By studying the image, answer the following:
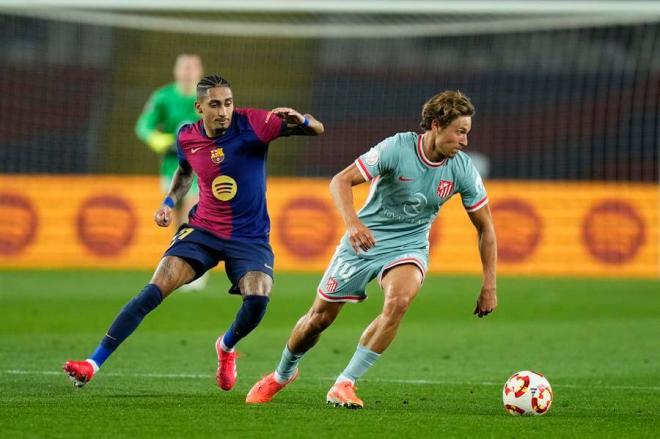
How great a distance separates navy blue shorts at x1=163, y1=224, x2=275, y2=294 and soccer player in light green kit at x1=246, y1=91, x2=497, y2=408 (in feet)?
1.90

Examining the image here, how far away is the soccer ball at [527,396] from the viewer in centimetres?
724

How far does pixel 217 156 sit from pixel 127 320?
1243 millimetres

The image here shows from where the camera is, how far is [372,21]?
2838 cm

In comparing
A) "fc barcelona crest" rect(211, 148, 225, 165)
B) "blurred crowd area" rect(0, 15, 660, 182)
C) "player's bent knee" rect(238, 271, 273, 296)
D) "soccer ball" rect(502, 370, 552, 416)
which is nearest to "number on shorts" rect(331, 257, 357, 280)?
"player's bent knee" rect(238, 271, 273, 296)

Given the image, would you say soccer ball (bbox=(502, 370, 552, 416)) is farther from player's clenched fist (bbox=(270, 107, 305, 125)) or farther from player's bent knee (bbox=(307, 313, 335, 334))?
player's clenched fist (bbox=(270, 107, 305, 125))

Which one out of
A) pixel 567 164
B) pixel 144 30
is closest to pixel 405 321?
pixel 567 164

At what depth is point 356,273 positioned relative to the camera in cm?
786

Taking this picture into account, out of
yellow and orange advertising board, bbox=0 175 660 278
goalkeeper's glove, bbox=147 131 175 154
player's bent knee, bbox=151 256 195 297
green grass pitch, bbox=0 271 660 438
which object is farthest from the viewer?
yellow and orange advertising board, bbox=0 175 660 278

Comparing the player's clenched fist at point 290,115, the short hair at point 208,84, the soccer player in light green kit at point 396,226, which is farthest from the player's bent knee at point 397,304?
the short hair at point 208,84

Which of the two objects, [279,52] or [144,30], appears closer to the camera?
[144,30]

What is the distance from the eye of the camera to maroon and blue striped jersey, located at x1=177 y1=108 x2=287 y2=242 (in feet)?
27.2

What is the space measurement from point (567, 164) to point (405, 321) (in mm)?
13116

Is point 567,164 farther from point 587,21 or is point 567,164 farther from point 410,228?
point 410,228

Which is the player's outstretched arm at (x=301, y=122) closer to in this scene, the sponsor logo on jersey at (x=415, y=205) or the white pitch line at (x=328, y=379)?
the sponsor logo on jersey at (x=415, y=205)
